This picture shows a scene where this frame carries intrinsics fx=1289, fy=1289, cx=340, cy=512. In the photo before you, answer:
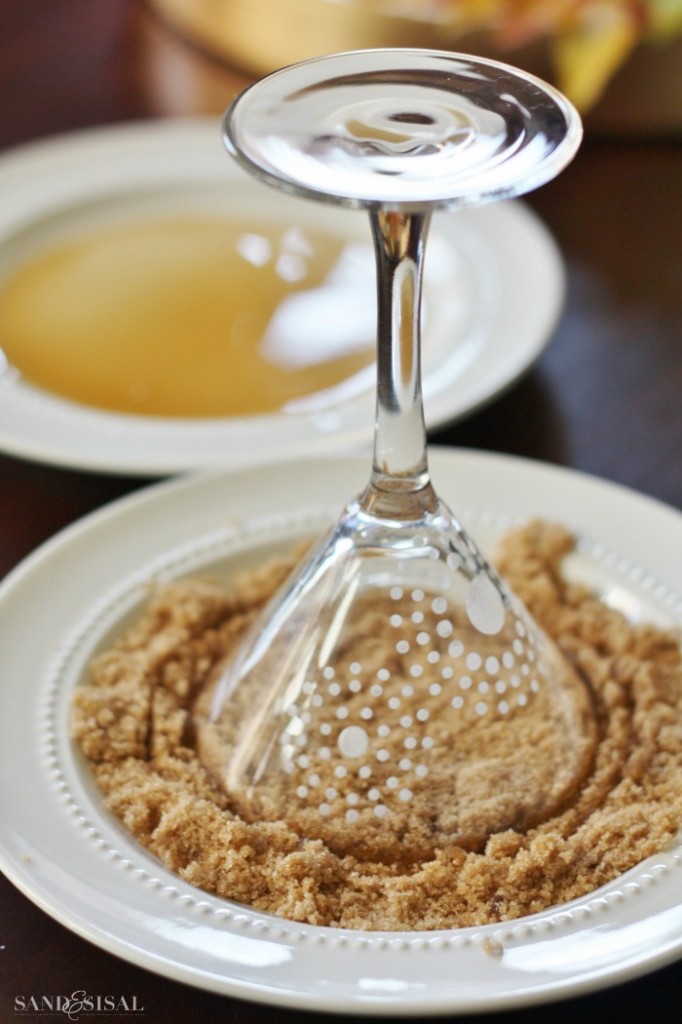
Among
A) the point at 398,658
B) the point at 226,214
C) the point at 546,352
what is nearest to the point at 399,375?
the point at 398,658

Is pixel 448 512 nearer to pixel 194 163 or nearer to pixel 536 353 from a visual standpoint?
pixel 536 353

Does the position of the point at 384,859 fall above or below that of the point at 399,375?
below

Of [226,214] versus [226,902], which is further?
[226,214]

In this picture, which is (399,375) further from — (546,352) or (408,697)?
(546,352)

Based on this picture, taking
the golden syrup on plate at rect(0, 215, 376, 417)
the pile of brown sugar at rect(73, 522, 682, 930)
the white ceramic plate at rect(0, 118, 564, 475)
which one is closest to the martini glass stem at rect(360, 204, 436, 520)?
the pile of brown sugar at rect(73, 522, 682, 930)

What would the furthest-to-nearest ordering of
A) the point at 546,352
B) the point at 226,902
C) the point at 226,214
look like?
the point at 226,214, the point at 546,352, the point at 226,902

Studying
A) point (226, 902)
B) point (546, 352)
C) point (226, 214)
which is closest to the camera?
point (226, 902)

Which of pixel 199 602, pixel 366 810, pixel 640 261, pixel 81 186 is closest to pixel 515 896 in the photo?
pixel 366 810
